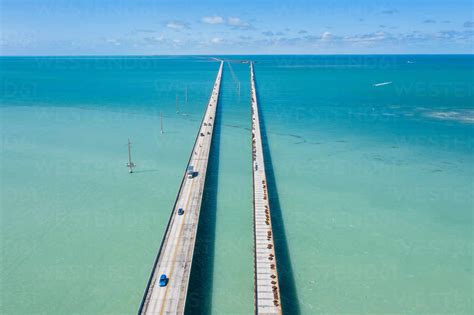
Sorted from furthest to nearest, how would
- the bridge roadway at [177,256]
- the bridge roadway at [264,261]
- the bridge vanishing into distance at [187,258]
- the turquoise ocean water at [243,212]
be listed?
1. the turquoise ocean water at [243,212]
2. the bridge roadway at [264,261]
3. the bridge vanishing into distance at [187,258]
4. the bridge roadway at [177,256]

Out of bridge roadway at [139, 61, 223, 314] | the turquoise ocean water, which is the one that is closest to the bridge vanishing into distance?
bridge roadway at [139, 61, 223, 314]

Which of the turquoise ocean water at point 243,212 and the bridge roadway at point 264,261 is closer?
the bridge roadway at point 264,261

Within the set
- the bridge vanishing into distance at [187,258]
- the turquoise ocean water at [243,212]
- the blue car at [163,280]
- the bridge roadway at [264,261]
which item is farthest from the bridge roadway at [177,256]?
the bridge roadway at [264,261]

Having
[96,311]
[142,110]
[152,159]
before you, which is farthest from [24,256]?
[142,110]

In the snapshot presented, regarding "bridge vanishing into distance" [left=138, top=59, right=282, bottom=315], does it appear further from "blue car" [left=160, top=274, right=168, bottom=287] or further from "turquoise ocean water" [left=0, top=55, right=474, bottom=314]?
"turquoise ocean water" [left=0, top=55, right=474, bottom=314]

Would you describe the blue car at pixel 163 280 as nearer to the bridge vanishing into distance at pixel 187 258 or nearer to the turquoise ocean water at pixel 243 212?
the bridge vanishing into distance at pixel 187 258

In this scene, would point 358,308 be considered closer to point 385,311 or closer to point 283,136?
point 385,311

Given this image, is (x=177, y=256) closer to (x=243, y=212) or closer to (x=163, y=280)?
(x=163, y=280)
